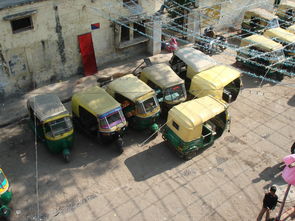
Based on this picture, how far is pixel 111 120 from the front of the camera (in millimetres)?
10562

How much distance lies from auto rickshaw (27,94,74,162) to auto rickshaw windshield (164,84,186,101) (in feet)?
12.6

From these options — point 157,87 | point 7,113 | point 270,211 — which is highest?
point 157,87

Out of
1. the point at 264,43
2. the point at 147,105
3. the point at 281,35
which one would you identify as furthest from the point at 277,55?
the point at 147,105

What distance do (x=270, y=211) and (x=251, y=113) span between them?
16.1 ft

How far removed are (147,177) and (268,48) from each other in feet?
30.3

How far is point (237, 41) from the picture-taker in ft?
64.2

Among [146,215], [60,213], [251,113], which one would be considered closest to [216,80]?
[251,113]

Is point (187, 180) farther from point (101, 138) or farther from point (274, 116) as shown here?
point (274, 116)

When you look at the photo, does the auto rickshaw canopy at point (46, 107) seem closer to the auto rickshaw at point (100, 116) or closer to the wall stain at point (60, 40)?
the auto rickshaw at point (100, 116)

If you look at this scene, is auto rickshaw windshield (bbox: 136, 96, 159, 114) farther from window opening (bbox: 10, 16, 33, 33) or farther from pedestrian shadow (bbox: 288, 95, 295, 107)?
pedestrian shadow (bbox: 288, 95, 295, 107)

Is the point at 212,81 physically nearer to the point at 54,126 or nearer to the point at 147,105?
the point at 147,105

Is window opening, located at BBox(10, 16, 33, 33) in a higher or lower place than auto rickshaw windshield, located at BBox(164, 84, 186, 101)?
higher

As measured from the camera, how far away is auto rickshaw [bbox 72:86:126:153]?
10.4 meters

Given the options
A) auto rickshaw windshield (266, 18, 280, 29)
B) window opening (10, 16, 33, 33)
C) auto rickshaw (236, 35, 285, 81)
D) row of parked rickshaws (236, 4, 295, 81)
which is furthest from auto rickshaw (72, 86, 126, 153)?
auto rickshaw windshield (266, 18, 280, 29)
